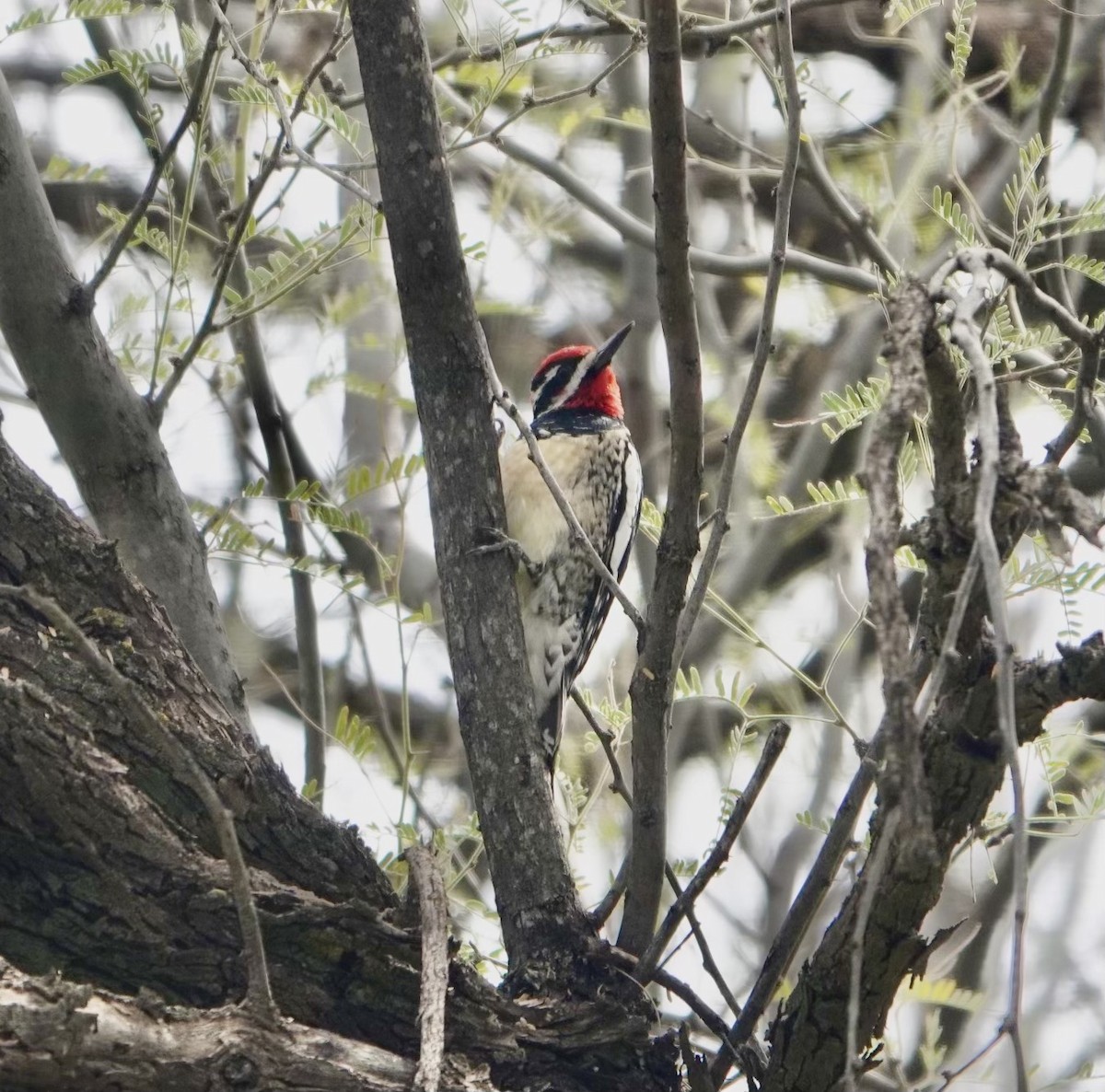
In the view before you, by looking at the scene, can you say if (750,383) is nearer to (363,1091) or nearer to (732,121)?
(363,1091)

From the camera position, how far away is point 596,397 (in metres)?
4.48

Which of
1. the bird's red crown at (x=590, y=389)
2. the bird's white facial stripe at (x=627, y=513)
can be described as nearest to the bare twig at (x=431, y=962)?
the bird's white facial stripe at (x=627, y=513)

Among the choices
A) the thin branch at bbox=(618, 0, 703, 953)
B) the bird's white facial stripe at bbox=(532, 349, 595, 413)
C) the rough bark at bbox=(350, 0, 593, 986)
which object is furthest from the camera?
the bird's white facial stripe at bbox=(532, 349, 595, 413)

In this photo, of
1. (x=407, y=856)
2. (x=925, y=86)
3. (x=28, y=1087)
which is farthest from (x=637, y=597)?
(x=28, y=1087)

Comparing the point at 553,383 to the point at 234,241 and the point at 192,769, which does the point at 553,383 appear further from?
Result: the point at 192,769

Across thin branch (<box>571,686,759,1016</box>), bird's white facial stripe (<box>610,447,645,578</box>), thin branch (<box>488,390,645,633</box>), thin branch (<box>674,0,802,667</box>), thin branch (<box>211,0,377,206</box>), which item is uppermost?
bird's white facial stripe (<box>610,447,645,578</box>)

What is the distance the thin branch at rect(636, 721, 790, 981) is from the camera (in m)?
2.22

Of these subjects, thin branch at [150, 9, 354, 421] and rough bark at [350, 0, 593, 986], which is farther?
thin branch at [150, 9, 354, 421]

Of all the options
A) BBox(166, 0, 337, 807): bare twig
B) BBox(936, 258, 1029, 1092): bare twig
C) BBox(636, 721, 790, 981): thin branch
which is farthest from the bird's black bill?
BBox(936, 258, 1029, 1092): bare twig

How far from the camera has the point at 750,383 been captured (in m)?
2.04

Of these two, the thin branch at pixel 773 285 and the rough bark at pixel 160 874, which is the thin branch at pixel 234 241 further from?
the thin branch at pixel 773 285

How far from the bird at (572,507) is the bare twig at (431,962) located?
1.40 meters

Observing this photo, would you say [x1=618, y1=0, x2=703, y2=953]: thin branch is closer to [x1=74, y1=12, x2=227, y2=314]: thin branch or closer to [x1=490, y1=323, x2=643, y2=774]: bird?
[x1=74, y1=12, x2=227, y2=314]: thin branch

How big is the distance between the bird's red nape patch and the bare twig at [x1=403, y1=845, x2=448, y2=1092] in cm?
247
